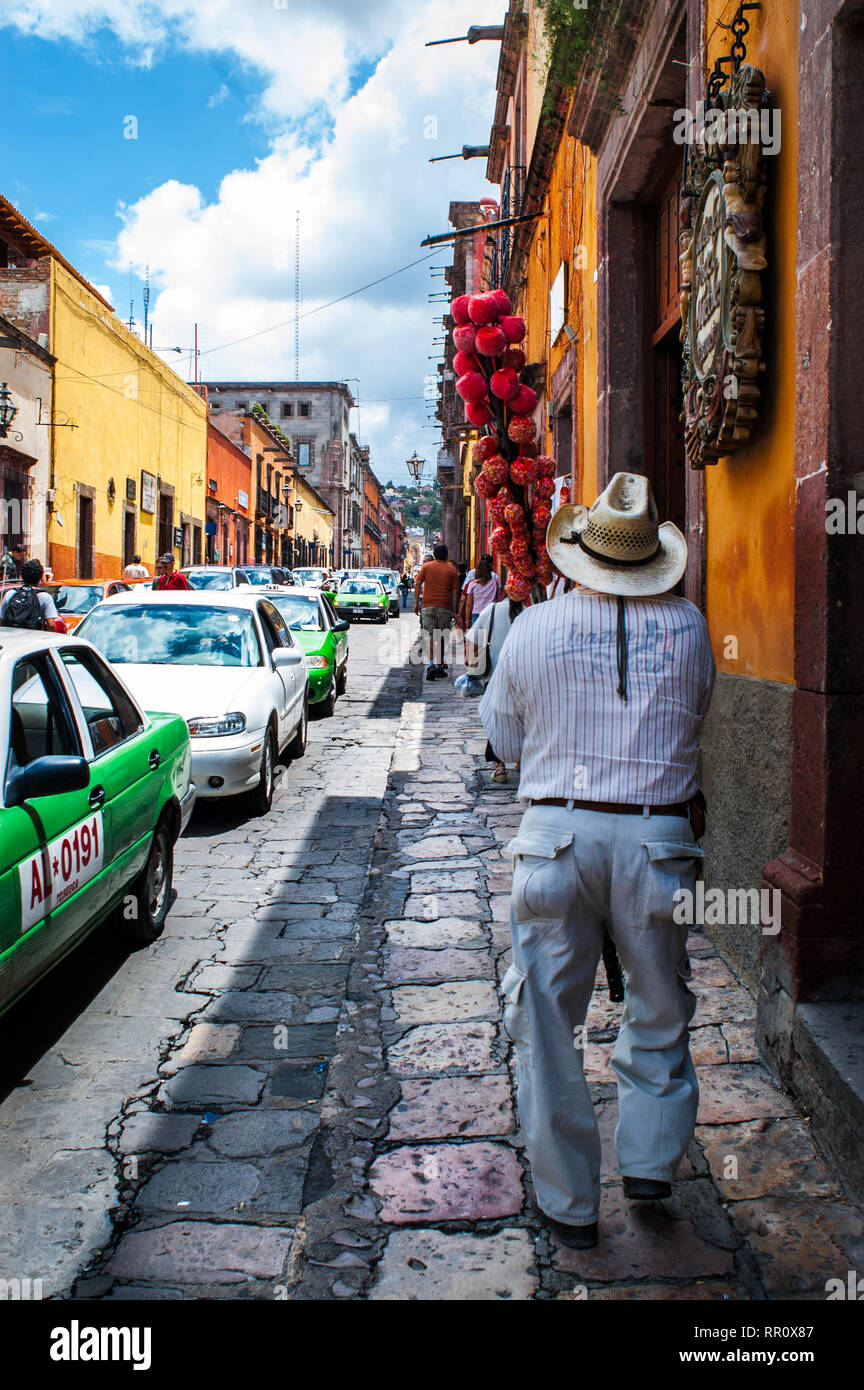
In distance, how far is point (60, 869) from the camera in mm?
3725

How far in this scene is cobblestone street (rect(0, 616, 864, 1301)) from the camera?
2.67 metres

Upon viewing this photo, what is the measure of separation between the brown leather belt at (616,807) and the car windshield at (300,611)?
1042cm

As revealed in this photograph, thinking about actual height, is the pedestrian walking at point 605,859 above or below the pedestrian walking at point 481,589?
below

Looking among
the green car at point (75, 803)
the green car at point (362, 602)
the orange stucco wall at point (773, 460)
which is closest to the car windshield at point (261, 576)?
the green car at point (362, 602)

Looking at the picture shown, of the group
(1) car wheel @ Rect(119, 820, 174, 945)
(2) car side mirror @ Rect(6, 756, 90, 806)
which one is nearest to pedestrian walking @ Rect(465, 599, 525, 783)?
(1) car wheel @ Rect(119, 820, 174, 945)

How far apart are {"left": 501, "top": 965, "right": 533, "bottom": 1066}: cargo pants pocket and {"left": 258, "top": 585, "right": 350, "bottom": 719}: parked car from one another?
30.9 ft

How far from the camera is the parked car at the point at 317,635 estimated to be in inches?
484

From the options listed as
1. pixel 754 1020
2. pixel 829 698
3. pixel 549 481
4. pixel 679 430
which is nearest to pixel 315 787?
pixel 679 430

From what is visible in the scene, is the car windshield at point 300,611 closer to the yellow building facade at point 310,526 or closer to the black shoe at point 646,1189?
the black shoe at point 646,1189

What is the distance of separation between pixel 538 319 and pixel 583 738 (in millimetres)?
10897

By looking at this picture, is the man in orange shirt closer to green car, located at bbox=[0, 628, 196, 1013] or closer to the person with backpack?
the person with backpack

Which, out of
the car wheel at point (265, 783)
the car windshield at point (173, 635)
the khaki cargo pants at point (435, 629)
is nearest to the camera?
the car wheel at point (265, 783)

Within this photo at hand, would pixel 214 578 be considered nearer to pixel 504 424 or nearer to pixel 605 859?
pixel 504 424
